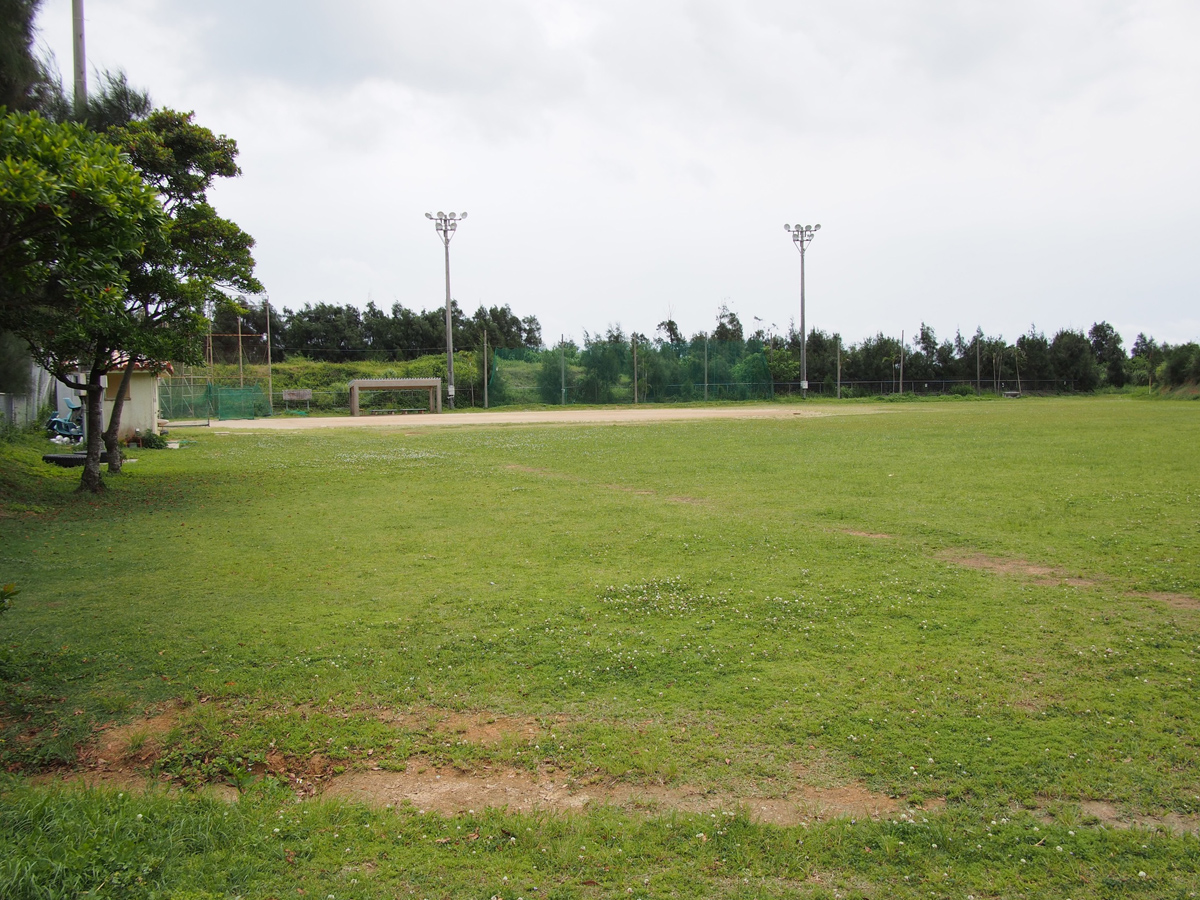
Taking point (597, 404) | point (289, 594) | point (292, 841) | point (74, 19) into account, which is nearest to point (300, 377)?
point (597, 404)

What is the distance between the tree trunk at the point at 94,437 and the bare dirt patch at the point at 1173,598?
1633cm

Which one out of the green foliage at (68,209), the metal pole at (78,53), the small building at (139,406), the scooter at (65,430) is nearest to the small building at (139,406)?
the small building at (139,406)

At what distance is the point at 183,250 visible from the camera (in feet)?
49.9

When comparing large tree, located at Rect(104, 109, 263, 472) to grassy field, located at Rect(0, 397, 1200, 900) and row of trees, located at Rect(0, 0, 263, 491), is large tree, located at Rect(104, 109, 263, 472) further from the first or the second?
grassy field, located at Rect(0, 397, 1200, 900)

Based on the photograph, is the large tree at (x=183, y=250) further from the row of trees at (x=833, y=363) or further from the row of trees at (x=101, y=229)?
the row of trees at (x=833, y=363)

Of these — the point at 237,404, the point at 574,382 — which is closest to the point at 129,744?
the point at 237,404

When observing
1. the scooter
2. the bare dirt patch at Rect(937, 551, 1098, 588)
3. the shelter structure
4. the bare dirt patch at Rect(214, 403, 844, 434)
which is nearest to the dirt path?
the bare dirt patch at Rect(214, 403, 844, 434)

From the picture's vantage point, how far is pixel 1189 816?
3885 millimetres

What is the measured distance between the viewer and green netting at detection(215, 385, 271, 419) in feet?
166

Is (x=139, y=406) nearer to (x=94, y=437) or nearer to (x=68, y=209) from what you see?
(x=94, y=437)

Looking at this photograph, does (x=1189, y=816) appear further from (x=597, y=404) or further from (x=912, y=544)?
(x=597, y=404)

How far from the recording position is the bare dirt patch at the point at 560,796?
13.2 feet

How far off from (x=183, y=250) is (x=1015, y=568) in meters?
15.2

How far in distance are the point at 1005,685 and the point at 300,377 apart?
231 feet
